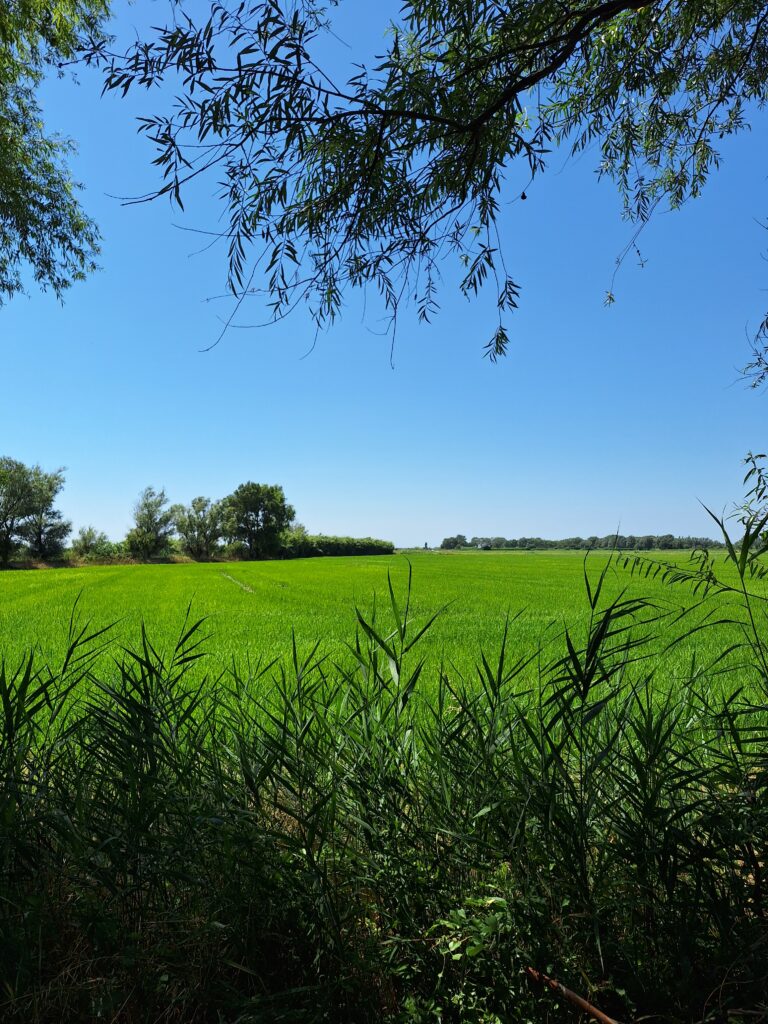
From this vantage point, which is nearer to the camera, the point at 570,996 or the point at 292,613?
the point at 570,996

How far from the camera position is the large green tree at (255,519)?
74.8m

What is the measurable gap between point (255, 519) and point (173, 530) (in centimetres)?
1338

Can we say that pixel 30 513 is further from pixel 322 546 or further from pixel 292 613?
pixel 292 613

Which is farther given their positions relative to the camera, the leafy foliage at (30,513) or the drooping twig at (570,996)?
the leafy foliage at (30,513)

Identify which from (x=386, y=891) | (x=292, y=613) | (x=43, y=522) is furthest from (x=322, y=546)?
(x=386, y=891)

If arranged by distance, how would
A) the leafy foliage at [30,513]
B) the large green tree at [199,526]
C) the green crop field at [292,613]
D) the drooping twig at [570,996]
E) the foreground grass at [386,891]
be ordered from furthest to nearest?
the large green tree at [199,526]
the leafy foliage at [30,513]
the green crop field at [292,613]
the foreground grass at [386,891]
the drooping twig at [570,996]

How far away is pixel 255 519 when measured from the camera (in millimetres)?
78188

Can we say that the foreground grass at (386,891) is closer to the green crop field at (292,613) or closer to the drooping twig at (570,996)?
the drooping twig at (570,996)

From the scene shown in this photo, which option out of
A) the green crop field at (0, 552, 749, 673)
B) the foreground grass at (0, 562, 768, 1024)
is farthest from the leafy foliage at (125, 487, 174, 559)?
the foreground grass at (0, 562, 768, 1024)

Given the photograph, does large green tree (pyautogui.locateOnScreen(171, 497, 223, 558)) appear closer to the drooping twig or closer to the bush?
the bush

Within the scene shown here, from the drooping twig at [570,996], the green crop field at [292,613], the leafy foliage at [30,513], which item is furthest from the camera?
the leafy foliage at [30,513]

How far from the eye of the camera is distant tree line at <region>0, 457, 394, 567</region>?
51.5 meters

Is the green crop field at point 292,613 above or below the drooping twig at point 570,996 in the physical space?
below

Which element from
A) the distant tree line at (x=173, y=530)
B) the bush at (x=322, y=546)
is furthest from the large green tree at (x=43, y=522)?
the bush at (x=322, y=546)
